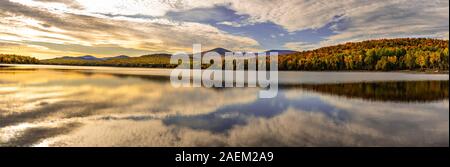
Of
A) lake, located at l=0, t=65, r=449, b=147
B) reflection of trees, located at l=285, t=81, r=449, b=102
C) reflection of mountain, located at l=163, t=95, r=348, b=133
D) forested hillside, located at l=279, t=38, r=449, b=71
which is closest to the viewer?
lake, located at l=0, t=65, r=449, b=147

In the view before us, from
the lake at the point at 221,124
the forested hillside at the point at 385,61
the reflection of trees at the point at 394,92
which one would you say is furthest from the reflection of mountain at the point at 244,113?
the forested hillside at the point at 385,61

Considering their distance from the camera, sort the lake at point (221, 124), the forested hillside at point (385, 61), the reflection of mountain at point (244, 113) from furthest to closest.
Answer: the forested hillside at point (385, 61), the reflection of mountain at point (244, 113), the lake at point (221, 124)

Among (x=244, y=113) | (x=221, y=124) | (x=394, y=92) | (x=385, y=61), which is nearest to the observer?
(x=221, y=124)

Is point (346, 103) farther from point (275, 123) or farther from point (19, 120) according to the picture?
point (19, 120)

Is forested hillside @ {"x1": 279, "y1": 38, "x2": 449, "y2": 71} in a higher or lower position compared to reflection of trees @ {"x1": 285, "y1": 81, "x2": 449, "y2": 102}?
higher

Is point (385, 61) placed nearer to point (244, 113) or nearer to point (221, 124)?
point (244, 113)

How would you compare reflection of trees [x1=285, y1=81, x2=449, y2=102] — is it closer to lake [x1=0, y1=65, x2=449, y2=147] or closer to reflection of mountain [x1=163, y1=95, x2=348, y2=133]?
lake [x1=0, y1=65, x2=449, y2=147]

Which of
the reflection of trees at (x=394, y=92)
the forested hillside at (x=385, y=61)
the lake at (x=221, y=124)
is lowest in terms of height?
the lake at (x=221, y=124)

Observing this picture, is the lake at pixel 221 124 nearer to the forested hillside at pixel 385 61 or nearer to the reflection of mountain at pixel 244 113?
the reflection of mountain at pixel 244 113

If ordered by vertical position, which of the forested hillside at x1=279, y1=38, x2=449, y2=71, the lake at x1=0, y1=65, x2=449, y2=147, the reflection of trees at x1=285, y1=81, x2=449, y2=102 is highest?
the forested hillside at x1=279, y1=38, x2=449, y2=71

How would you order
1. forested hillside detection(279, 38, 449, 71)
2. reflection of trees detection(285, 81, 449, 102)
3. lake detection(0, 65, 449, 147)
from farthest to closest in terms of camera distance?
forested hillside detection(279, 38, 449, 71)
reflection of trees detection(285, 81, 449, 102)
lake detection(0, 65, 449, 147)

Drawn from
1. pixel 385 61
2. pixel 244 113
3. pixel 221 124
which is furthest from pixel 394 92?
pixel 385 61

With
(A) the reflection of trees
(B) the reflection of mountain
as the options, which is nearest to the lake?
(B) the reflection of mountain
